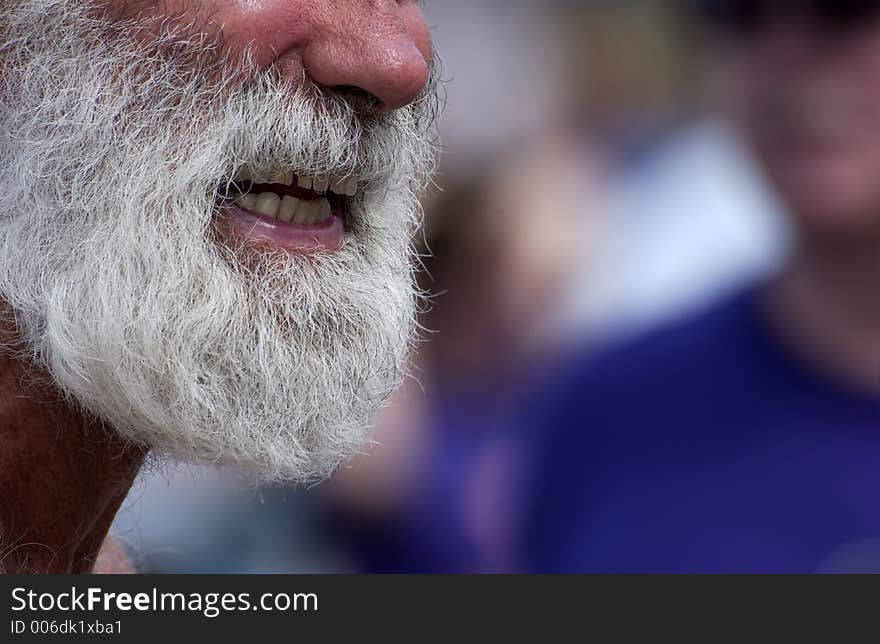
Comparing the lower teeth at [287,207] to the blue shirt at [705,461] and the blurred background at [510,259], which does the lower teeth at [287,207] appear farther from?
the blue shirt at [705,461]

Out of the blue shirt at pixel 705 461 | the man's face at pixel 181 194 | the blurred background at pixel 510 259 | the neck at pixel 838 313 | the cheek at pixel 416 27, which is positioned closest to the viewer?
the man's face at pixel 181 194

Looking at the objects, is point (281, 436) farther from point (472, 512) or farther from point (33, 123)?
point (472, 512)

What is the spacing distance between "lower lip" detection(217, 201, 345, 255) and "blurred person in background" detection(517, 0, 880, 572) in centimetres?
156

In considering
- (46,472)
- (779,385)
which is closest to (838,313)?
(779,385)

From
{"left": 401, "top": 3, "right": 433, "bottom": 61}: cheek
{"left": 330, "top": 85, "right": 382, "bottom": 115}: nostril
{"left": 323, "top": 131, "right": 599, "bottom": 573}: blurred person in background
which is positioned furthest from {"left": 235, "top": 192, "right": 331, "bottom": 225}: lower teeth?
{"left": 323, "top": 131, "right": 599, "bottom": 573}: blurred person in background

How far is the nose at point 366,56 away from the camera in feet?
6.60

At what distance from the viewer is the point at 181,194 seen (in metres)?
1.99

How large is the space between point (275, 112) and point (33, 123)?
0.38 m

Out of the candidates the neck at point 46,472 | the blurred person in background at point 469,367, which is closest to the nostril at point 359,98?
the neck at point 46,472

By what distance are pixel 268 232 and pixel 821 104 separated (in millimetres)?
1797

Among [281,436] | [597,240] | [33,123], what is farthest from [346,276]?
[597,240]

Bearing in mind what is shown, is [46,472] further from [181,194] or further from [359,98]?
[359,98]

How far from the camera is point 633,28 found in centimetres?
697

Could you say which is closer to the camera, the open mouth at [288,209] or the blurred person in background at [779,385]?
the open mouth at [288,209]
